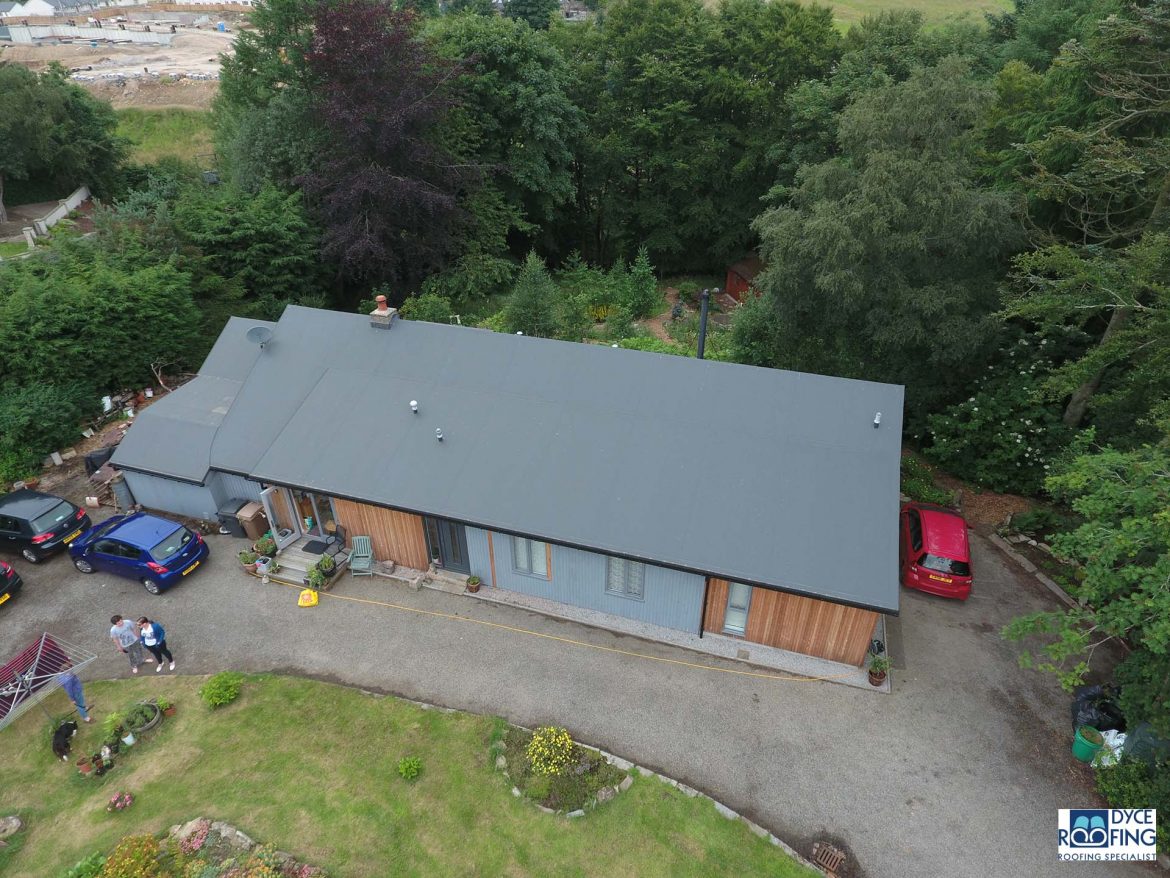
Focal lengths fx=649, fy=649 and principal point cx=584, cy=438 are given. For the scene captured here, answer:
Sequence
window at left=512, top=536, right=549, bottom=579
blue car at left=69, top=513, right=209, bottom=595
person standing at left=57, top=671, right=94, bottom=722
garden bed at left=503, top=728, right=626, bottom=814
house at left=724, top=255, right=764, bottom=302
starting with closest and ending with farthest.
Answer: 1. garden bed at left=503, top=728, right=626, bottom=814
2. person standing at left=57, top=671, right=94, bottom=722
3. window at left=512, top=536, right=549, bottom=579
4. blue car at left=69, top=513, right=209, bottom=595
5. house at left=724, top=255, right=764, bottom=302

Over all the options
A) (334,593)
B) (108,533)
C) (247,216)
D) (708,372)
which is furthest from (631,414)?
(247,216)

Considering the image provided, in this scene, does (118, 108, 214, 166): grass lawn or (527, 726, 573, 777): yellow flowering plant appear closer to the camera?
(527, 726, 573, 777): yellow flowering plant

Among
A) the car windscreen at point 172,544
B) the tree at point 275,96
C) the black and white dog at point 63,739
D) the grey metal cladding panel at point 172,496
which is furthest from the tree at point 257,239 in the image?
the black and white dog at point 63,739

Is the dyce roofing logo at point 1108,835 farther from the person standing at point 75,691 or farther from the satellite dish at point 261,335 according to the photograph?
the satellite dish at point 261,335

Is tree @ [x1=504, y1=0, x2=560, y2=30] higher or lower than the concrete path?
higher

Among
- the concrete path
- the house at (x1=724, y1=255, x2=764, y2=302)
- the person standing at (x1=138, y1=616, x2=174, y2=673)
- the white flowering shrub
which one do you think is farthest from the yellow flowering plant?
the house at (x1=724, y1=255, x2=764, y2=302)

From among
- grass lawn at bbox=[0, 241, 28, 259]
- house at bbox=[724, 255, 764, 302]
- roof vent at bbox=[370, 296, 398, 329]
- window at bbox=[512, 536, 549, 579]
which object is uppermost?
roof vent at bbox=[370, 296, 398, 329]

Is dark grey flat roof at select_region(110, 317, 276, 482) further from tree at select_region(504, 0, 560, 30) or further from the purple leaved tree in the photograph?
tree at select_region(504, 0, 560, 30)

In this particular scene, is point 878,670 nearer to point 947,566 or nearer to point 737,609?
point 737,609
